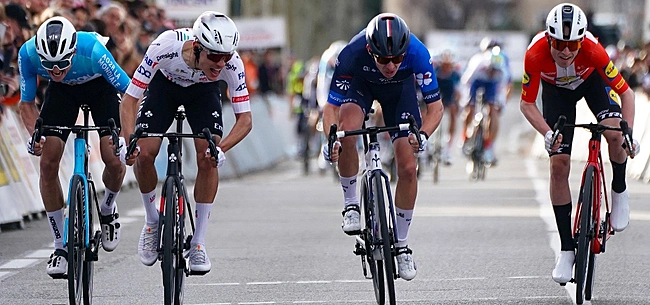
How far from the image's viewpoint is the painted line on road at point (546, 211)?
12356 millimetres

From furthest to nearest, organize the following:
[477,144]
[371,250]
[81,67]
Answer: [477,144] → [81,67] → [371,250]

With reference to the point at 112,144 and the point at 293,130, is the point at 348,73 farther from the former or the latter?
the point at 293,130

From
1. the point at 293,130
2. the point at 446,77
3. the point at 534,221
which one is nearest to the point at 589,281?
the point at 534,221

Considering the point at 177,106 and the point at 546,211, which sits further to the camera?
the point at 546,211

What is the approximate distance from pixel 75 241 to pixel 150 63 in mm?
1185

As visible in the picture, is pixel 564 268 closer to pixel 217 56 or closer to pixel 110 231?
pixel 217 56

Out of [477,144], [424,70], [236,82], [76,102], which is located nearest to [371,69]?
[424,70]

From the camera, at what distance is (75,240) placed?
9469mm

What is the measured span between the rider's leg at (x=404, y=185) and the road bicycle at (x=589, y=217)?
0.90 m

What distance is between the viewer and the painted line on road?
40.5 ft

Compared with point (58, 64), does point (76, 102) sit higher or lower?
lower

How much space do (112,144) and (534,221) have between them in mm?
6793

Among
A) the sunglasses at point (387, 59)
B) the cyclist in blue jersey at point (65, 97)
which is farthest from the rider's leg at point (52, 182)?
the sunglasses at point (387, 59)

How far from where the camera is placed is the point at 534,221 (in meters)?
15.4
